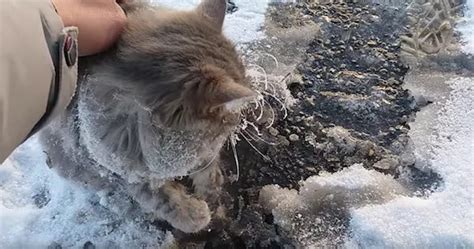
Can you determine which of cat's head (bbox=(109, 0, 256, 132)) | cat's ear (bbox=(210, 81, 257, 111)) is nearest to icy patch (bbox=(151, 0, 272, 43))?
cat's head (bbox=(109, 0, 256, 132))

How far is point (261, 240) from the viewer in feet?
6.49

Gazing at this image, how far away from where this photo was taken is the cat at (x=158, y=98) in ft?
4.78

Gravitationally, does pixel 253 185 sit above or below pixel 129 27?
below

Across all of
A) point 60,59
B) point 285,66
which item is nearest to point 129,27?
point 60,59

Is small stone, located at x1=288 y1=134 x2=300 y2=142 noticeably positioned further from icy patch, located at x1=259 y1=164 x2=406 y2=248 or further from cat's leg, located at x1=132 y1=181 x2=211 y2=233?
cat's leg, located at x1=132 y1=181 x2=211 y2=233

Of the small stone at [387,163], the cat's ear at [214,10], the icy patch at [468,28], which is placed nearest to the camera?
the cat's ear at [214,10]

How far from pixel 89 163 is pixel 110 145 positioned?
8.4 inches

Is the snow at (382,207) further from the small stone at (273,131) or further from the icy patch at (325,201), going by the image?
the small stone at (273,131)

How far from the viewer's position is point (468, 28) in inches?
97.0

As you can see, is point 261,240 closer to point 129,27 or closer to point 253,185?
point 253,185

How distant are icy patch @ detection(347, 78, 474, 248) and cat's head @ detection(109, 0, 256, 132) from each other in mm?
606

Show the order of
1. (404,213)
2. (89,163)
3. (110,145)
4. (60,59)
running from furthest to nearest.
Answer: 1. (404,213)
2. (89,163)
3. (110,145)
4. (60,59)

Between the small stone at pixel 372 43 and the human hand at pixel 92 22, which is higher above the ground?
the human hand at pixel 92 22

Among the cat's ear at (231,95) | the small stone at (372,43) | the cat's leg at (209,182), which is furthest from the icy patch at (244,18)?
the cat's ear at (231,95)
